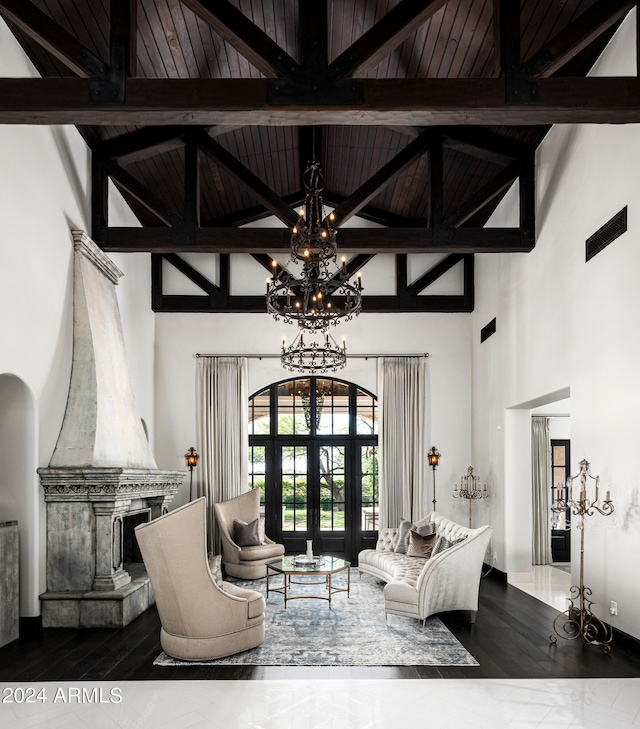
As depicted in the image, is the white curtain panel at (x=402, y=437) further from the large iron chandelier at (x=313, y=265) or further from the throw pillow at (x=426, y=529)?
the large iron chandelier at (x=313, y=265)

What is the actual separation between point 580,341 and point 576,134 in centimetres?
210

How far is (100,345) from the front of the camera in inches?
303

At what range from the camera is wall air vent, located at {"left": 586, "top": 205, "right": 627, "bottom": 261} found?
6008 mm

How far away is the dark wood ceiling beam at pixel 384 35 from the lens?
15.9 feet

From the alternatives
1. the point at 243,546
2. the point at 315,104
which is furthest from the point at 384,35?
the point at 243,546

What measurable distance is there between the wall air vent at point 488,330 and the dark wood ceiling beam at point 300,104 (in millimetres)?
5179

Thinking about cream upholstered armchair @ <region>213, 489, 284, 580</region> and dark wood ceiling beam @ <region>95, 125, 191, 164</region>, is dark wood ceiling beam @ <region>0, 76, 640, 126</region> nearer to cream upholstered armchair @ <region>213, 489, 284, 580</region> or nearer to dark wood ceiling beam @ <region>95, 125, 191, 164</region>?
dark wood ceiling beam @ <region>95, 125, 191, 164</region>

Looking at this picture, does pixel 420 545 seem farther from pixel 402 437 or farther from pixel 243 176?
pixel 243 176

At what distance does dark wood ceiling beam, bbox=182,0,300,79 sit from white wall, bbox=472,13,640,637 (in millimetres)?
2962

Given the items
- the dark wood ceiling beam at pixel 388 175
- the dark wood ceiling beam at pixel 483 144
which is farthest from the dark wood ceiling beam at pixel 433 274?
the dark wood ceiling beam at pixel 388 175

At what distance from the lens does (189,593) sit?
17.9 feet

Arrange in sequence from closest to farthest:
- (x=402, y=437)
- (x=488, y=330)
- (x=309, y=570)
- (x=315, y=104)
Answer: (x=315, y=104) → (x=309, y=570) → (x=488, y=330) → (x=402, y=437)

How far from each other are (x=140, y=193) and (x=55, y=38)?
3.06 m

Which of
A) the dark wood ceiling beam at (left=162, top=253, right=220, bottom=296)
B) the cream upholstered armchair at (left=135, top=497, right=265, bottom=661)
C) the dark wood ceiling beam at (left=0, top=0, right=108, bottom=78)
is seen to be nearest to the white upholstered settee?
the cream upholstered armchair at (left=135, top=497, right=265, bottom=661)
